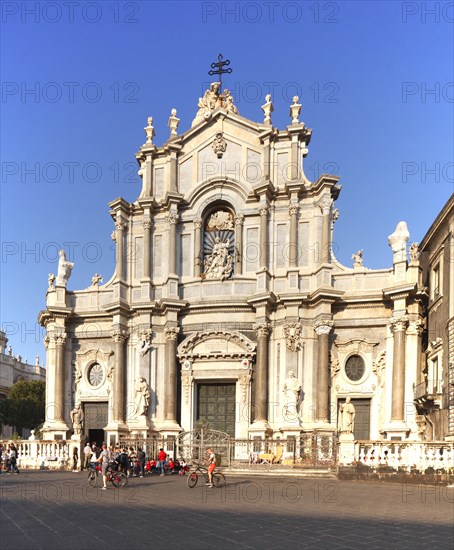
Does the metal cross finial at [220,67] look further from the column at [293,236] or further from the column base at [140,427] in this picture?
the column base at [140,427]

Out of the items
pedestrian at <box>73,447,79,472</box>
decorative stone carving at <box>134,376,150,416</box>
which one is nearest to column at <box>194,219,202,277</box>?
decorative stone carving at <box>134,376,150,416</box>

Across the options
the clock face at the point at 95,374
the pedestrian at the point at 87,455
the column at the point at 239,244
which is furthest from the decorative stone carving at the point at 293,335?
the clock face at the point at 95,374

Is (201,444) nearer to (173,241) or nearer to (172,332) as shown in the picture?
(172,332)

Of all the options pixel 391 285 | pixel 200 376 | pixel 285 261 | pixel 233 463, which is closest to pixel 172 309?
pixel 200 376

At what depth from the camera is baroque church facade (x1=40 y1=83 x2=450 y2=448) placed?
2630 cm

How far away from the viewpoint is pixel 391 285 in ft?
87.4

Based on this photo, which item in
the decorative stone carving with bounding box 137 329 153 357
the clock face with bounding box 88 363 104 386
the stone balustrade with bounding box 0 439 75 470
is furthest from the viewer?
the clock face with bounding box 88 363 104 386

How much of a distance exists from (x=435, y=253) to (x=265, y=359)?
29.6 ft

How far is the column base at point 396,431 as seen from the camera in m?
24.5

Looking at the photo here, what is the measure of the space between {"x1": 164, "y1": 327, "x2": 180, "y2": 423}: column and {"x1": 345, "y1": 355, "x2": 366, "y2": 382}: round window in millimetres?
8142

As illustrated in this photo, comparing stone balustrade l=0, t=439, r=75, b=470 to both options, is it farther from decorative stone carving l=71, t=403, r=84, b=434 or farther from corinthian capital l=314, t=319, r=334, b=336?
corinthian capital l=314, t=319, r=334, b=336

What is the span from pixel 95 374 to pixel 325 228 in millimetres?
13886

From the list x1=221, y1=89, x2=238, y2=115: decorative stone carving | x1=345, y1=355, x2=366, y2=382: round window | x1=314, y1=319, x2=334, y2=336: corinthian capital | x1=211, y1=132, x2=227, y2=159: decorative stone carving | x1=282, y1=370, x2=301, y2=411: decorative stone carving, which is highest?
x1=221, y1=89, x2=238, y2=115: decorative stone carving

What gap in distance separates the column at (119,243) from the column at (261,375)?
766 centimetres
